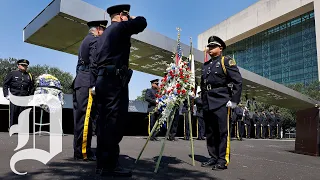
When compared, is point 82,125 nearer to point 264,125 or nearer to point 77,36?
point 77,36

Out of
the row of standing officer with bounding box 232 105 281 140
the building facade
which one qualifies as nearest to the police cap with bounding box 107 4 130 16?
the row of standing officer with bounding box 232 105 281 140

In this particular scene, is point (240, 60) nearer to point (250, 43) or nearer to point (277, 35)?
point (250, 43)

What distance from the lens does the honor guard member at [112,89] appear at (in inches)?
130

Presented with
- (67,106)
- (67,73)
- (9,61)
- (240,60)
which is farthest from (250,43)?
(67,106)

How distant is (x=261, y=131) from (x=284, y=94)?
18.8ft

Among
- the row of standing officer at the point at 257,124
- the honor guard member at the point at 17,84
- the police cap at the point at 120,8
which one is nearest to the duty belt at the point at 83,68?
the police cap at the point at 120,8

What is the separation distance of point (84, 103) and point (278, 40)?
3243 inches

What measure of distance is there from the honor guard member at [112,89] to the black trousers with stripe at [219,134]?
69.7 inches

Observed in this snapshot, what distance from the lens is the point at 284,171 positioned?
434 cm

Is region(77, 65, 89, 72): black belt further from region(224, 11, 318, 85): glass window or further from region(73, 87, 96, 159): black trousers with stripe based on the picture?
region(224, 11, 318, 85): glass window

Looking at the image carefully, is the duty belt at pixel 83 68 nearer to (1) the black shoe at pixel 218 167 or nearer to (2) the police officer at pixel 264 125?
(1) the black shoe at pixel 218 167

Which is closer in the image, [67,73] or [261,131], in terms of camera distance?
[261,131]

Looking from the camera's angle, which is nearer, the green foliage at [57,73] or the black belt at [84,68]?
the black belt at [84,68]

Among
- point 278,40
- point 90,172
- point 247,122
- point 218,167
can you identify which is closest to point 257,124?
point 247,122
